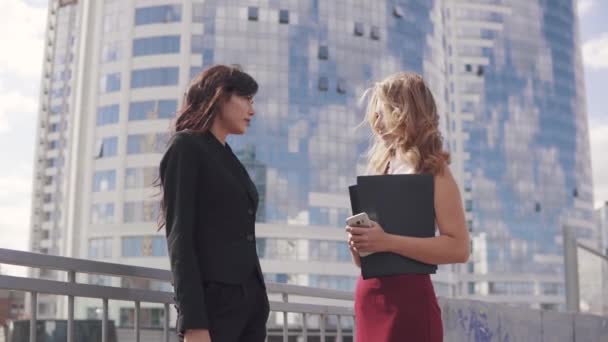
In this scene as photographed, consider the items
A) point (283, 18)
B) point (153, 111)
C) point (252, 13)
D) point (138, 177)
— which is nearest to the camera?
point (138, 177)

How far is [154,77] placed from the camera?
58.8m

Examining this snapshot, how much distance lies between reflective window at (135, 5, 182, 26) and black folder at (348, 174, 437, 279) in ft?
191

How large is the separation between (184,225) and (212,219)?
0.17 m

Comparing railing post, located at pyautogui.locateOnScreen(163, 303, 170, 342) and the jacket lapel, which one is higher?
the jacket lapel

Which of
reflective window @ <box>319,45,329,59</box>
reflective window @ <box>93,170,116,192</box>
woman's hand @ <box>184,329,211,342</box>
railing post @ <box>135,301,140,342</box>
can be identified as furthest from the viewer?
reflective window @ <box>319,45,329,59</box>

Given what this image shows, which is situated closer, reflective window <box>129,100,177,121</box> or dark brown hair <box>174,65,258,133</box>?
dark brown hair <box>174,65,258,133</box>

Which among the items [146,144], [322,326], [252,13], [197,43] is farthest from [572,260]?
[252,13]

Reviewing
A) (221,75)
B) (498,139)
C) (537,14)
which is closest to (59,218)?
(498,139)

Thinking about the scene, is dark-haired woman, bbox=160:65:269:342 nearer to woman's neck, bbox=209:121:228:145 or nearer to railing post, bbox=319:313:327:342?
woman's neck, bbox=209:121:228:145

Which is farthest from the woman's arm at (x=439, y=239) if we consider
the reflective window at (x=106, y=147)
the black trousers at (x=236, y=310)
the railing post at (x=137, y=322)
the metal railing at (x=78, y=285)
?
the reflective window at (x=106, y=147)

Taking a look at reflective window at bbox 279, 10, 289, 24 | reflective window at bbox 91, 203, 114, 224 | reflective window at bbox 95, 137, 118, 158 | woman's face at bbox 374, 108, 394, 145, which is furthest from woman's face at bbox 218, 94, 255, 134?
reflective window at bbox 279, 10, 289, 24

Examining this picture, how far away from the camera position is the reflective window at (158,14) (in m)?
59.4

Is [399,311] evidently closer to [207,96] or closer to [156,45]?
[207,96]

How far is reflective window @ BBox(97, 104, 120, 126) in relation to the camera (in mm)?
59344
